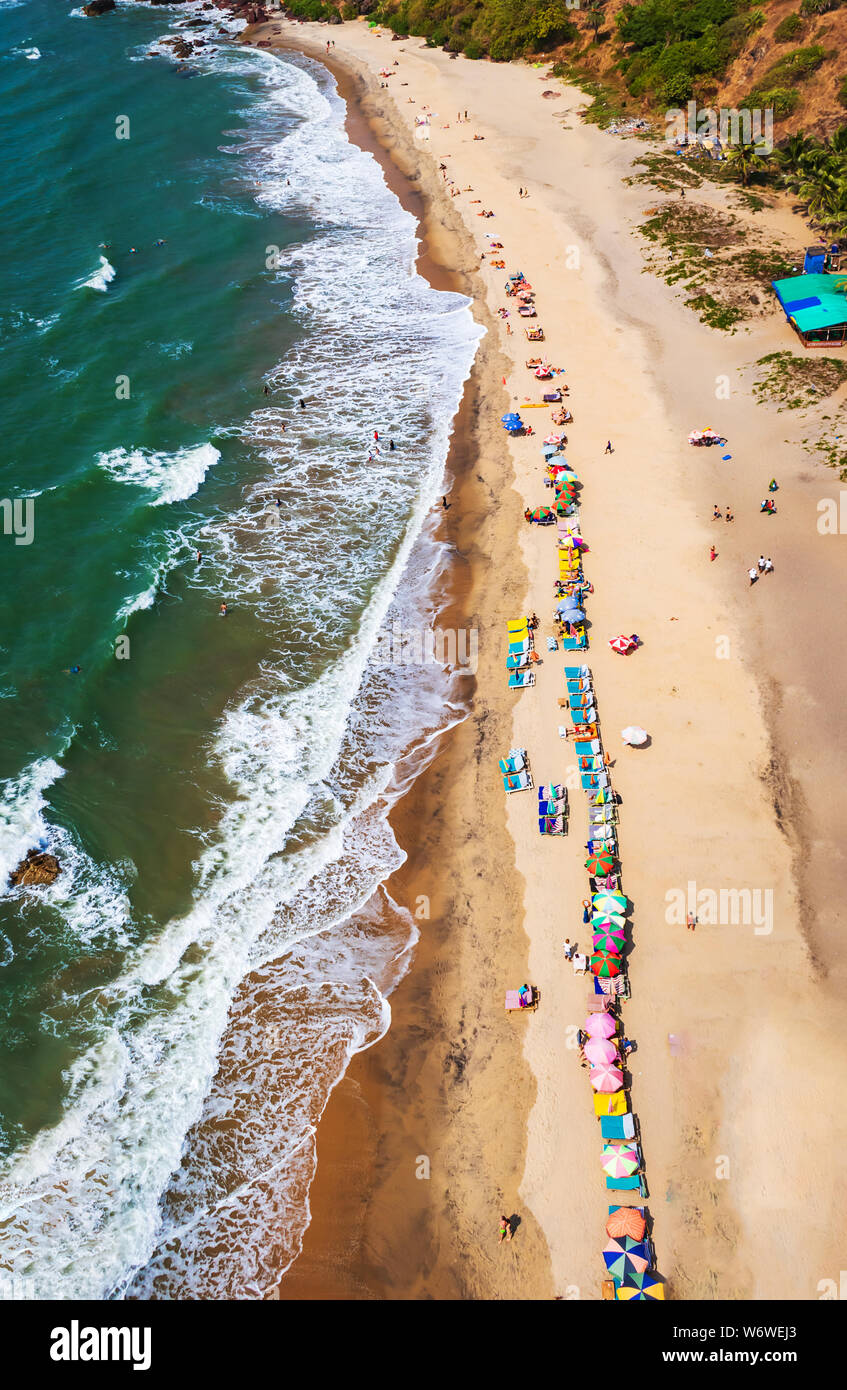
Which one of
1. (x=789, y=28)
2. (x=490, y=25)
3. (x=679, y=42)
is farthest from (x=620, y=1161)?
(x=490, y=25)

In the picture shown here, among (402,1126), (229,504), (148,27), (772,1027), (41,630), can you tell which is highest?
(148,27)

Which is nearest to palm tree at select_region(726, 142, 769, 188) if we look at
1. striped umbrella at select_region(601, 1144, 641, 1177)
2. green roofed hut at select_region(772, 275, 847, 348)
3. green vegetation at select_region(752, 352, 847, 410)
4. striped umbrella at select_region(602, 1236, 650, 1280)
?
green roofed hut at select_region(772, 275, 847, 348)

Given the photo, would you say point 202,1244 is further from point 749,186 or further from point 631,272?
point 749,186

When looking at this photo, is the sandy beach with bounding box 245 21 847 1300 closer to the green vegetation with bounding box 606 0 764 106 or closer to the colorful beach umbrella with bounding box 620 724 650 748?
the colorful beach umbrella with bounding box 620 724 650 748

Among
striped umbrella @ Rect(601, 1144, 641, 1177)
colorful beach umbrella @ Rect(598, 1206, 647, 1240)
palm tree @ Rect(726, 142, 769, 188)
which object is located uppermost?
palm tree @ Rect(726, 142, 769, 188)

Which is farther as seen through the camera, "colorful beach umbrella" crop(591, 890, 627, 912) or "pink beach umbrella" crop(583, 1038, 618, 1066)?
"colorful beach umbrella" crop(591, 890, 627, 912)

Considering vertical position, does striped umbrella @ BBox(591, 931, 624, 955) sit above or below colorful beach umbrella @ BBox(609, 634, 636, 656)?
below
